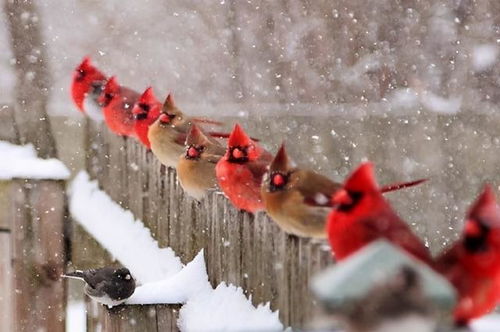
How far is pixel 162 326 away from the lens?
4562mm

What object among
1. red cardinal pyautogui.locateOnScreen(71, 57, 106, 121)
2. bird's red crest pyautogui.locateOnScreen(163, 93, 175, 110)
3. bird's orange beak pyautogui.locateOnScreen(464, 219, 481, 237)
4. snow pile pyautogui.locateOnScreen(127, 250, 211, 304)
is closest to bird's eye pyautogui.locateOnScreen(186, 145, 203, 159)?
snow pile pyautogui.locateOnScreen(127, 250, 211, 304)

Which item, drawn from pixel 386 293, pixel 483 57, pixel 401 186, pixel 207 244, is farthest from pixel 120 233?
pixel 483 57

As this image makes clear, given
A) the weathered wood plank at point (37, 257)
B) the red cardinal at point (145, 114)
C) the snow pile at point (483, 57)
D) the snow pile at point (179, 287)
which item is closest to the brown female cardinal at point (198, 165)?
the snow pile at point (179, 287)

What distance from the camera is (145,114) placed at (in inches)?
282

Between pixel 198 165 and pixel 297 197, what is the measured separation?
1639mm

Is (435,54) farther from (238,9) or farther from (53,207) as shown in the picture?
(53,207)

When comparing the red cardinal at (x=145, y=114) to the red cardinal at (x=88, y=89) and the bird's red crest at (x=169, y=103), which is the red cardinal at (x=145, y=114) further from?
the red cardinal at (x=88, y=89)

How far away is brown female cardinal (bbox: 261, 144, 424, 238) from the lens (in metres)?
3.73

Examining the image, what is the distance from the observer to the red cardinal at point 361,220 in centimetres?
276

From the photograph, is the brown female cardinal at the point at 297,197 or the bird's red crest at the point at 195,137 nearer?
the brown female cardinal at the point at 297,197

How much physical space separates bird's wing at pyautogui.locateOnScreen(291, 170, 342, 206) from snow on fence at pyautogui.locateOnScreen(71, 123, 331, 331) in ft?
0.51

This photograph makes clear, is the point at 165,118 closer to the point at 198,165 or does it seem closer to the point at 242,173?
the point at 198,165

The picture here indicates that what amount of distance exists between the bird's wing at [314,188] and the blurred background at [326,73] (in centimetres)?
585

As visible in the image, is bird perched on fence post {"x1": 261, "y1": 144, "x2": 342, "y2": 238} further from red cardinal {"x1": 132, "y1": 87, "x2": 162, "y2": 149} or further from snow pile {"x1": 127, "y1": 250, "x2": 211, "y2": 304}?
red cardinal {"x1": 132, "y1": 87, "x2": 162, "y2": 149}
